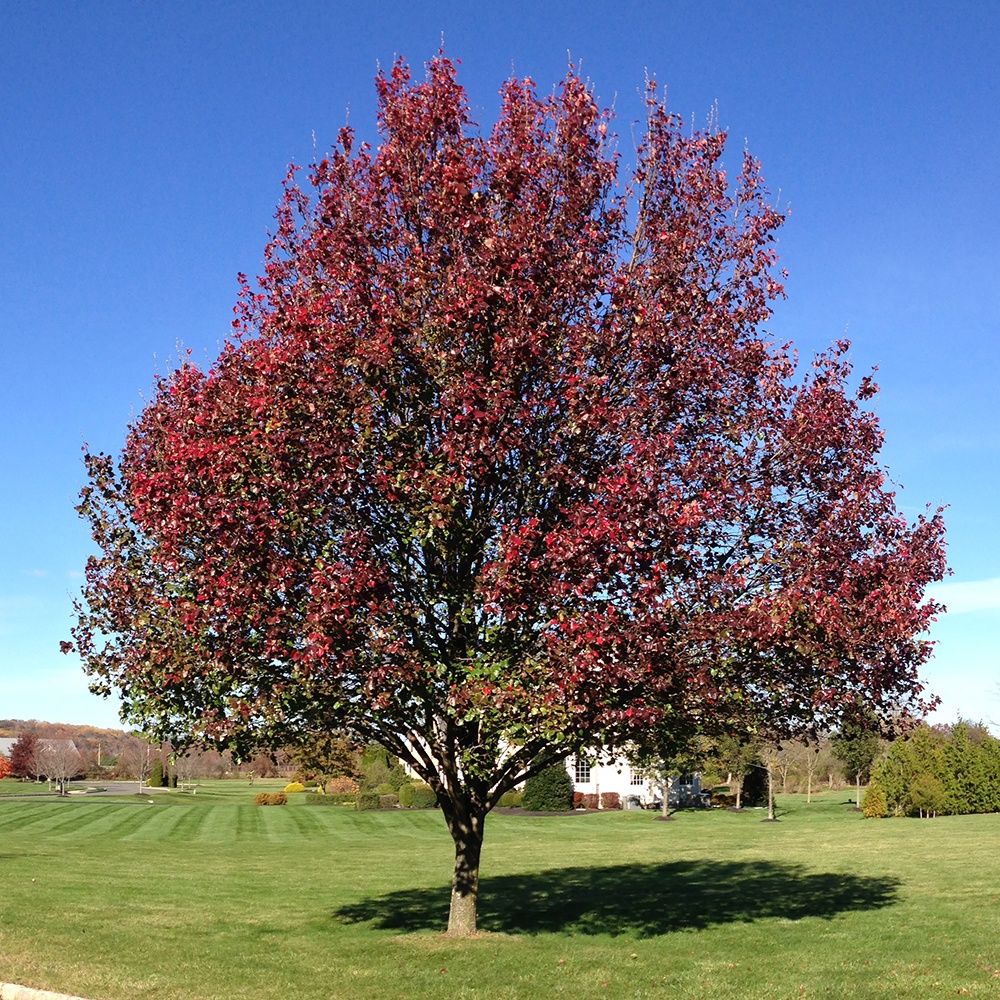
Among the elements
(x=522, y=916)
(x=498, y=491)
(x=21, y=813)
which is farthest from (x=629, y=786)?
(x=498, y=491)

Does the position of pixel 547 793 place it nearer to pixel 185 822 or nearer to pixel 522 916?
pixel 185 822

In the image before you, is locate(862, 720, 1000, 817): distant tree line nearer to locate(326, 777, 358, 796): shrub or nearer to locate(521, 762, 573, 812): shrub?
locate(521, 762, 573, 812): shrub

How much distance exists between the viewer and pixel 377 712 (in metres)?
16.3

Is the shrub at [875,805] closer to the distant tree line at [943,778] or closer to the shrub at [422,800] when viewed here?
the distant tree line at [943,778]

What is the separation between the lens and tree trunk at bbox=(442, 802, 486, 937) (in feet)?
60.5

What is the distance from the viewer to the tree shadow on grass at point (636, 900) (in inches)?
820

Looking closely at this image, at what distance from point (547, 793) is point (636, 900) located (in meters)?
39.4

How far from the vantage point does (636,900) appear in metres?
24.6

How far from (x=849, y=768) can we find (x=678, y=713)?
68.1 metres

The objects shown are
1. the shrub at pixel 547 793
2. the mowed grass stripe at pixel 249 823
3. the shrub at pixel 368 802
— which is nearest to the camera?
the mowed grass stripe at pixel 249 823

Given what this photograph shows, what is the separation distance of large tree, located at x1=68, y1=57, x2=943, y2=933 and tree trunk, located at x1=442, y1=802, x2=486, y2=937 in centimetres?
32

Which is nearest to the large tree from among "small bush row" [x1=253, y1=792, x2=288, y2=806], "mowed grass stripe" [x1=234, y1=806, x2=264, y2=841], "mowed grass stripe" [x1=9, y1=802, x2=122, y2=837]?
"mowed grass stripe" [x1=234, y1=806, x2=264, y2=841]

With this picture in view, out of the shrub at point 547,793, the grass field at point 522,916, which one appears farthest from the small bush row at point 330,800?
the grass field at point 522,916

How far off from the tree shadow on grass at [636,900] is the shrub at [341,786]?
48579 mm
